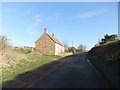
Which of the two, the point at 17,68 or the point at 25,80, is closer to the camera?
the point at 25,80

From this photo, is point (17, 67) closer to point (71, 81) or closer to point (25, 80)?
point (25, 80)

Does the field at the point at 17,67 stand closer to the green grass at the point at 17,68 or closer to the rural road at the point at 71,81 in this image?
the green grass at the point at 17,68

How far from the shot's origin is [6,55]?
14.8 m

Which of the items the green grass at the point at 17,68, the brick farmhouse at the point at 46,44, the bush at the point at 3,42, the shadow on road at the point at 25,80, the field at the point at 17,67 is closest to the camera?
the shadow on road at the point at 25,80

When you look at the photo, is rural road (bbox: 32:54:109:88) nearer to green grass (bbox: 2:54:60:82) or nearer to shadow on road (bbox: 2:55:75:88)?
shadow on road (bbox: 2:55:75:88)

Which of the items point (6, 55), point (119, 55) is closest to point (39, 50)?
point (6, 55)

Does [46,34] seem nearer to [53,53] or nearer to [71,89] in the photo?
[53,53]

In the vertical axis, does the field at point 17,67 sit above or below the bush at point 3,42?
below

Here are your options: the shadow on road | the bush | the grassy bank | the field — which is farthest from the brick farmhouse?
the shadow on road

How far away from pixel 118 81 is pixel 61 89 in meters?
3.09

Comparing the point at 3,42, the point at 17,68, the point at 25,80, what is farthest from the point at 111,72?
the point at 3,42

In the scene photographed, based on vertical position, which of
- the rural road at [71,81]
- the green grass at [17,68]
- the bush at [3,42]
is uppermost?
the bush at [3,42]

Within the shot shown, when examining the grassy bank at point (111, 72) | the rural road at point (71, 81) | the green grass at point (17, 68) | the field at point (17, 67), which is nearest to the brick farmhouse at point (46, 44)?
the field at point (17, 67)

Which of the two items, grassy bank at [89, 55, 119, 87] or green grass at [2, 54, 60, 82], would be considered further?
green grass at [2, 54, 60, 82]
